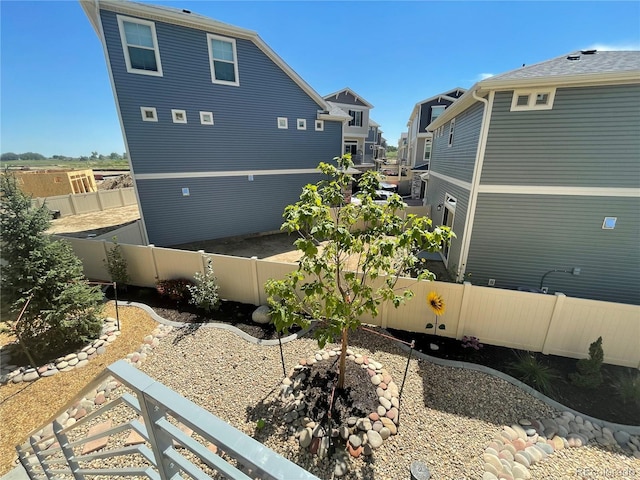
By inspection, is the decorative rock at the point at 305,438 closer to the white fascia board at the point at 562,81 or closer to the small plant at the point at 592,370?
the small plant at the point at 592,370

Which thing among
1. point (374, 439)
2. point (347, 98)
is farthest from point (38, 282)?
point (347, 98)

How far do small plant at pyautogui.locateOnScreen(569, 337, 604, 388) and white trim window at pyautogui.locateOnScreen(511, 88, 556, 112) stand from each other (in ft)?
17.3

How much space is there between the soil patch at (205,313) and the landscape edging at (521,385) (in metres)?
2.96

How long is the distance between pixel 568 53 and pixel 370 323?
987 centimetres

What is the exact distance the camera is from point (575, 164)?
264 inches

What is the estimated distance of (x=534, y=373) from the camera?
16.6 feet

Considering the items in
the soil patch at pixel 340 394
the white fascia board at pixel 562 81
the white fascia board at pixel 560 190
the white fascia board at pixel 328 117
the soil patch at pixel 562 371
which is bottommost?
the soil patch at pixel 562 371

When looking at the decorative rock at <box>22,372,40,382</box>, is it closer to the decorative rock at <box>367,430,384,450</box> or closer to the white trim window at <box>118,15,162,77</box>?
the decorative rock at <box>367,430,384,450</box>

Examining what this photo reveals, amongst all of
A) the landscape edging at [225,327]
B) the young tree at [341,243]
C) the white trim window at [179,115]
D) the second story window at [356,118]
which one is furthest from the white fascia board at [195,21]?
the second story window at [356,118]

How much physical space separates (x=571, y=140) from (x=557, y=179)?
3.04 feet

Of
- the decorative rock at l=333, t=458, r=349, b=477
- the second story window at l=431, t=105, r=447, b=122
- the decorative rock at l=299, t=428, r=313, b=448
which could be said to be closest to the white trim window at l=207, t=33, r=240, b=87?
the decorative rock at l=299, t=428, r=313, b=448

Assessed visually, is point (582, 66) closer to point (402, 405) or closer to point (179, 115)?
point (402, 405)

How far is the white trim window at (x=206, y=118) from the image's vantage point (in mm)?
11327

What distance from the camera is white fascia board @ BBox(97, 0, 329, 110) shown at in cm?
913
